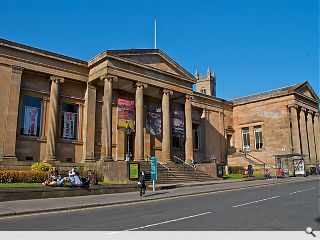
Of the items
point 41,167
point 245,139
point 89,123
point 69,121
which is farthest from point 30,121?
point 245,139

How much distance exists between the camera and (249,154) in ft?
160

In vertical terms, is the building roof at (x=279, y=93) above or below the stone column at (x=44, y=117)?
above

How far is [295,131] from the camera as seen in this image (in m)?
45.2

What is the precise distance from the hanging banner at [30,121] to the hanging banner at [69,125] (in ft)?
8.95

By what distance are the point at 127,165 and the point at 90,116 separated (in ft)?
29.6

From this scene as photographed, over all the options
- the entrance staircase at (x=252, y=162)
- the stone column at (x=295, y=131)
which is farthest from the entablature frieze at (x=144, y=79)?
the stone column at (x=295, y=131)

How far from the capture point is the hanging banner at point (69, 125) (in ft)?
101

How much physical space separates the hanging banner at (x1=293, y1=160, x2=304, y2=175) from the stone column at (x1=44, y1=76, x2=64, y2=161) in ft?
94.7

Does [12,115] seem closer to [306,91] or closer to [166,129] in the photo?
[166,129]

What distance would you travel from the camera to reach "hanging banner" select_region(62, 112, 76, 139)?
30766 millimetres

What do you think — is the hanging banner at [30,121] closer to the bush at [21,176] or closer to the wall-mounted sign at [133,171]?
the bush at [21,176]
